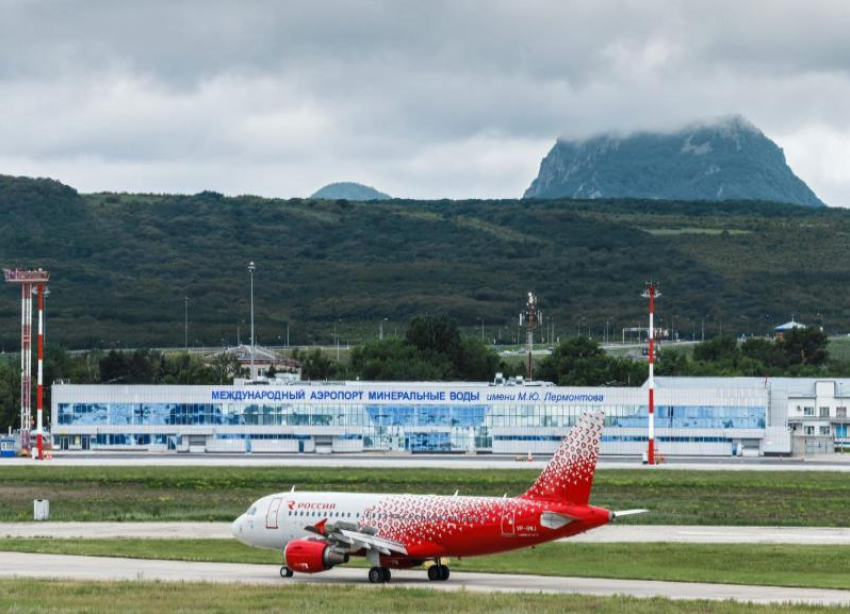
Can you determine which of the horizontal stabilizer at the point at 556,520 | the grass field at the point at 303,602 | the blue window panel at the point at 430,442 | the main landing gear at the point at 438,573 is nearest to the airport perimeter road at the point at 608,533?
the main landing gear at the point at 438,573

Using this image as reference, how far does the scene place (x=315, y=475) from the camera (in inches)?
4857

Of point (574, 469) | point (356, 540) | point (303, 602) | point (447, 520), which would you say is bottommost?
point (303, 602)

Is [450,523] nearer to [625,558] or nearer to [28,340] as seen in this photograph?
[625,558]

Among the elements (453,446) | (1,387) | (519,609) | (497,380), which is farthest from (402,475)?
(1,387)

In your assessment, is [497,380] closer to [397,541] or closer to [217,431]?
[217,431]

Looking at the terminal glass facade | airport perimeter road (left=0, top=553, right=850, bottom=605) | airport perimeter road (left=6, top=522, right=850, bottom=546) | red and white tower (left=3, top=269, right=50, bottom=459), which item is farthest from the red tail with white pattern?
the terminal glass facade

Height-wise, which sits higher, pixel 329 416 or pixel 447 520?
pixel 329 416

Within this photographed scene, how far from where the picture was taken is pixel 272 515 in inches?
2594

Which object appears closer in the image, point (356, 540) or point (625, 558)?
point (356, 540)

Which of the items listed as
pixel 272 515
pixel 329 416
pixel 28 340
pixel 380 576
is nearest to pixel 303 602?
pixel 380 576

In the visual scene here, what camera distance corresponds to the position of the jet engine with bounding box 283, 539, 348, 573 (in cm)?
6247

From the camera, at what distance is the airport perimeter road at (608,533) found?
262 feet

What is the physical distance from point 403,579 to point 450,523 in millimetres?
3327

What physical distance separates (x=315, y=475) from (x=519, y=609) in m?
71.4
